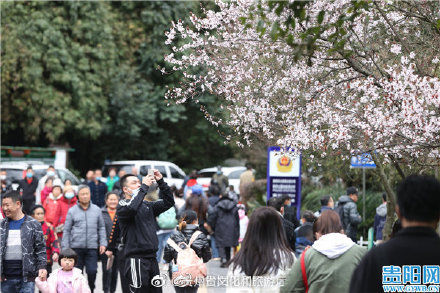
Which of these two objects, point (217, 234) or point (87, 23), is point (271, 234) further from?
point (87, 23)

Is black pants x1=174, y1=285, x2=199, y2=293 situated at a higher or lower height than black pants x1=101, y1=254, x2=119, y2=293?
higher

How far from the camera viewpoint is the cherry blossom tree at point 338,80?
8.09 meters

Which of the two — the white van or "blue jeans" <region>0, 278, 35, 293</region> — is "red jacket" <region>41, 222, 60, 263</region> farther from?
the white van

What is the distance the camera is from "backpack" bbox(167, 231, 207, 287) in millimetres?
8523

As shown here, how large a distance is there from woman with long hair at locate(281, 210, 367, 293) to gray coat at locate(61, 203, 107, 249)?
627 cm

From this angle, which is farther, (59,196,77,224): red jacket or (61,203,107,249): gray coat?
(59,196,77,224): red jacket

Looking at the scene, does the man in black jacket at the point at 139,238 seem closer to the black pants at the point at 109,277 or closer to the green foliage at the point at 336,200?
the black pants at the point at 109,277

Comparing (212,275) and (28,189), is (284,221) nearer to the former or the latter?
(212,275)

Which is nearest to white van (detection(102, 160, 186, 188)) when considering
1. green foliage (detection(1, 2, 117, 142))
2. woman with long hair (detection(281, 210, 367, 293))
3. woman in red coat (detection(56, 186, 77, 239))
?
green foliage (detection(1, 2, 117, 142))

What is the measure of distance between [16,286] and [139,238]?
153 cm

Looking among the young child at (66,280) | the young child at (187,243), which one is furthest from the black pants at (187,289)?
the young child at (66,280)

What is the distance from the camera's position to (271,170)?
16344 millimetres

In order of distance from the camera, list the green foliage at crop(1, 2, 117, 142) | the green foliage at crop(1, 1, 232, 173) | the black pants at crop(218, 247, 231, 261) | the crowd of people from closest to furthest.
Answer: the crowd of people → the black pants at crop(218, 247, 231, 261) → the green foliage at crop(1, 2, 117, 142) → the green foliage at crop(1, 1, 232, 173)

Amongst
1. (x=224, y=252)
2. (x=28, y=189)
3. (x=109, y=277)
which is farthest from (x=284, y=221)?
(x=28, y=189)
